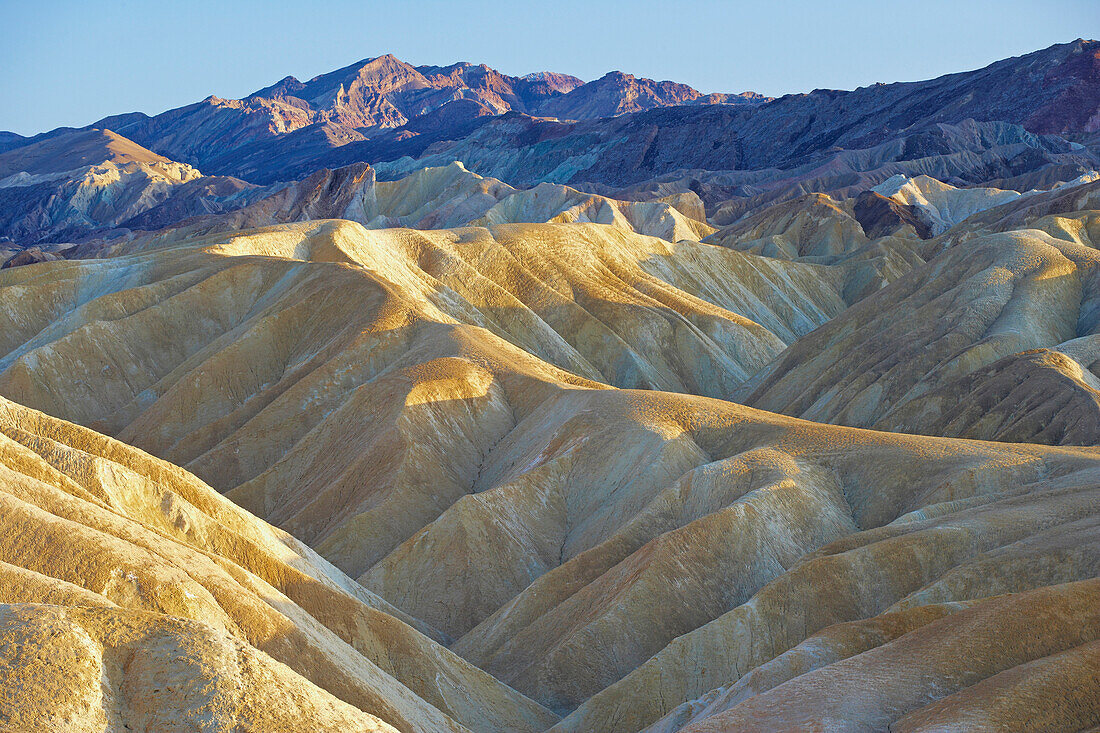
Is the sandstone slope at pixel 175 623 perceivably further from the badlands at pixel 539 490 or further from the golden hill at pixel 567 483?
the golden hill at pixel 567 483

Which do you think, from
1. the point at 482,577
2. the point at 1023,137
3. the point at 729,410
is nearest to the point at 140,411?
the point at 482,577

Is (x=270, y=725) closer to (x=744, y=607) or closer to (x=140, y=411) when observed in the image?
(x=744, y=607)

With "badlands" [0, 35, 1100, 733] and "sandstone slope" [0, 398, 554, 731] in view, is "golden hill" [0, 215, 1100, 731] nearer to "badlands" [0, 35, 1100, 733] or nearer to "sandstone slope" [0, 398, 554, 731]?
"badlands" [0, 35, 1100, 733]

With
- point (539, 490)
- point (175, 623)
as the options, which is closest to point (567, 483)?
point (539, 490)

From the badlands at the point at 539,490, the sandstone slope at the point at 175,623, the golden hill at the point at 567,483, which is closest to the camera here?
the sandstone slope at the point at 175,623

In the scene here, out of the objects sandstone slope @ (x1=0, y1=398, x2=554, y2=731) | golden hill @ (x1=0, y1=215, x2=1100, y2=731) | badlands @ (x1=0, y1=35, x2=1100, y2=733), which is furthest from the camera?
golden hill @ (x1=0, y1=215, x2=1100, y2=731)

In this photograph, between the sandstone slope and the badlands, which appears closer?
the sandstone slope

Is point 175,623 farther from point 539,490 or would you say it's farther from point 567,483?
point 567,483

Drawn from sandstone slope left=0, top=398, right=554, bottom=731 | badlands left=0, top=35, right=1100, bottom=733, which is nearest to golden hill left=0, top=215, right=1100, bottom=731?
badlands left=0, top=35, right=1100, bottom=733

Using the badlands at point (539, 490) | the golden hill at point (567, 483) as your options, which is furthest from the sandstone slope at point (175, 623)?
the golden hill at point (567, 483)
